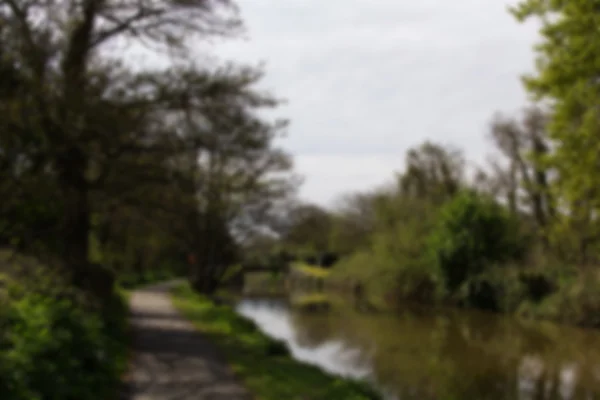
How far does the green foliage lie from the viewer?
39.5 m

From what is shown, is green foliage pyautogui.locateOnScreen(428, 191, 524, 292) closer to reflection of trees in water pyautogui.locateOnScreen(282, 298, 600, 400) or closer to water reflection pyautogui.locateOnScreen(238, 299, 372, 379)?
reflection of trees in water pyautogui.locateOnScreen(282, 298, 600, 400)

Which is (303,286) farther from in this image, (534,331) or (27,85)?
(27,85)

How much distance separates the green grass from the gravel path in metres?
0.25

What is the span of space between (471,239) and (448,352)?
726 inches

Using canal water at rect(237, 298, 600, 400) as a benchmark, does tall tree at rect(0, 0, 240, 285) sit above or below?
above

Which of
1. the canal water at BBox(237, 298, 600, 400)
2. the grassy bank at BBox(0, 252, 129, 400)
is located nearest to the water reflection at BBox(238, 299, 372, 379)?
the canal water at BBox(237, 298, 600, 400)

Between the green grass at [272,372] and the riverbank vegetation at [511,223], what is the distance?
563 centimetres

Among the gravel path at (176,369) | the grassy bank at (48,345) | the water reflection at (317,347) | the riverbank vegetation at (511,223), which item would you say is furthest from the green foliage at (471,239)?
the grassy bank at (48,345)

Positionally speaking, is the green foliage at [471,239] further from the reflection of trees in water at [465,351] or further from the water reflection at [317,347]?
the water reflection at [317,347]

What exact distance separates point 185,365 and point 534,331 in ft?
66.3

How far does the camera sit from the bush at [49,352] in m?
6.70

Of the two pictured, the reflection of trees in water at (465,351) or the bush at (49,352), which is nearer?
the bush at (49,352)

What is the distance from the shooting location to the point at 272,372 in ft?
38.1

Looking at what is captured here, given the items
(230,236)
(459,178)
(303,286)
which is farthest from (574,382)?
(303,286)
